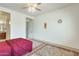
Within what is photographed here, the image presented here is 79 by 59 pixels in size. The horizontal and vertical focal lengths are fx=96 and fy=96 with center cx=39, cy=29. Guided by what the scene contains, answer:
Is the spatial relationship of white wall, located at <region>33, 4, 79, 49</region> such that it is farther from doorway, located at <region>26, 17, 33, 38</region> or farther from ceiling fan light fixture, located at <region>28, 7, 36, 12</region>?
ceiling fan light fixture, located at <region>28, 7, 36, 12</region>

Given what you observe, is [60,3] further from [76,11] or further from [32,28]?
→ [32,28]

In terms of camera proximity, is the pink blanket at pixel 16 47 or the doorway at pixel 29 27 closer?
the pink blanket at pixel 16 47

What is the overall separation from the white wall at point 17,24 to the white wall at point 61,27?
0.20m

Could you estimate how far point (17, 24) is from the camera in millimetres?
1558

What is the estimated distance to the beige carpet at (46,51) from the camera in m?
1.44

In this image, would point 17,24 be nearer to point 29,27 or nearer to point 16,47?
point 29,27

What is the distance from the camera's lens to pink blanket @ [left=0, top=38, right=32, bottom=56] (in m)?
1.37

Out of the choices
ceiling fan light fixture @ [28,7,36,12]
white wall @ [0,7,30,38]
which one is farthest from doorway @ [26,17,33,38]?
ceiling fan light fixture @ [28,7,36,12]

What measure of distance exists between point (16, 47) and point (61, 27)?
2.57ft

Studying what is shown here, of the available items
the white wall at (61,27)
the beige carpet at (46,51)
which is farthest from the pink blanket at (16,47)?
the white wall at (61,27)

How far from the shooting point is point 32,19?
1.63 metres

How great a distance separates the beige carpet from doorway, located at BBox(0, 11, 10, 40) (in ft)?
1.49

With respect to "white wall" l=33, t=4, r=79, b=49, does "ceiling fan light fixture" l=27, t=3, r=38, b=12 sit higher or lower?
higher

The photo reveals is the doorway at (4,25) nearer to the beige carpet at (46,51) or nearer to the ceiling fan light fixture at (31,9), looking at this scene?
the ceiling fan light fixture at (31,9)
